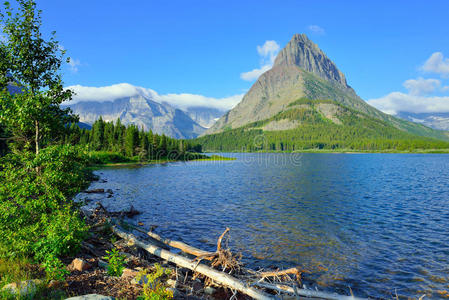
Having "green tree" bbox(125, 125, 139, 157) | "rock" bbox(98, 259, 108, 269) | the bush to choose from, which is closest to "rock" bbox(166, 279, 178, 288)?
"rock" bbox(98, 259, 108, 269)

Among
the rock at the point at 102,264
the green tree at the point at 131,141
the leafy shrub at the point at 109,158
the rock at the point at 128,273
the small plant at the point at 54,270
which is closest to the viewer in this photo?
the small plant at the point at 54,270

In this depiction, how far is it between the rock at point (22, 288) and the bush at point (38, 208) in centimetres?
203

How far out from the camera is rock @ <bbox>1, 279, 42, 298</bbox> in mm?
7879

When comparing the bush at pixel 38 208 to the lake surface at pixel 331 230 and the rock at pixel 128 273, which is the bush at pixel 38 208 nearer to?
the rock at pixel 128 273

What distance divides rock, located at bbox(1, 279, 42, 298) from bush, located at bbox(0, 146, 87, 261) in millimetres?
2030

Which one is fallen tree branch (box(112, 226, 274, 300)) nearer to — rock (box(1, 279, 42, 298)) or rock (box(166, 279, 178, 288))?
rock (box(166, 279, 178, 288))

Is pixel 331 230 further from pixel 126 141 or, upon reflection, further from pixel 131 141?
pixel 126 141

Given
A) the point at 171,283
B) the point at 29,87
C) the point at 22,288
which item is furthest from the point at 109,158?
the point at 22,288

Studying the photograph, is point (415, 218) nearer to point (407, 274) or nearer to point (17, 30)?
point (407, 274)

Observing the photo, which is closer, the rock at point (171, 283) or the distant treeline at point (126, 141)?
the rock at point (171, 283)

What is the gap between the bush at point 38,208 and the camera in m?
10.8

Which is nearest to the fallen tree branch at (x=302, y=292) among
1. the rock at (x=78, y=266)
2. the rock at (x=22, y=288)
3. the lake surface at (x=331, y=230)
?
the lake surface at (x=331, y=230)

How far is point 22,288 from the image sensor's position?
810 cm

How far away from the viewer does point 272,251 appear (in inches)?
760
